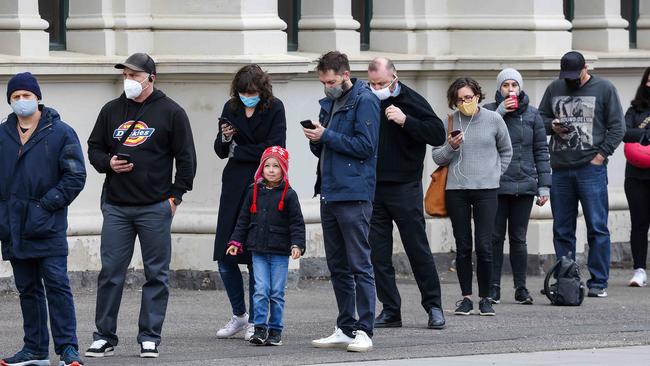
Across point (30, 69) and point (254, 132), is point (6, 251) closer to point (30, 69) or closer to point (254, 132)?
point (254, 132)

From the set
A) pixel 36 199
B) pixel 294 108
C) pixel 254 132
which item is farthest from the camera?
pixel 294 108

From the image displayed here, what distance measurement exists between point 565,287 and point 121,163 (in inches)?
178

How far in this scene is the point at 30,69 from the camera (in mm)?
14961

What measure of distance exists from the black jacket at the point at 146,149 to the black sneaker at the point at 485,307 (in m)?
3.04

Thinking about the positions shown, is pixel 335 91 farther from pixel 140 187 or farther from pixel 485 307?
pixel 485 307

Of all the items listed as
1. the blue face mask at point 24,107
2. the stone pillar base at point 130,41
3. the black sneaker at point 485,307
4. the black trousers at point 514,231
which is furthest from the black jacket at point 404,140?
the stone pillar base at point 130,41

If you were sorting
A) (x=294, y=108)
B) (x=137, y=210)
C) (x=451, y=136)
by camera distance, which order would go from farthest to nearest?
(x=294, y=108), (x=451, y=136), (x=137, y=210)

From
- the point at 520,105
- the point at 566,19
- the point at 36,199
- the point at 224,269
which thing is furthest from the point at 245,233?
the point at 566,19

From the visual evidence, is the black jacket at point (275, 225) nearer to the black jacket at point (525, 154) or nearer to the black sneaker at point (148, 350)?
the black sneaker at point (148, 350)

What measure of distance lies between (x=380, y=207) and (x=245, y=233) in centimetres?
110

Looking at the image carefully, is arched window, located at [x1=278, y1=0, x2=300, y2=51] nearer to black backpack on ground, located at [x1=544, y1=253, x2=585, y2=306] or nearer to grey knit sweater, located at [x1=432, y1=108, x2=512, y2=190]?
grey knit sweater, located at [x1=432, y1=108, x2=512, y2=190]

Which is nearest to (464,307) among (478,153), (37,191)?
(478,153)

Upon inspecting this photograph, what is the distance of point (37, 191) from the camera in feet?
35.4

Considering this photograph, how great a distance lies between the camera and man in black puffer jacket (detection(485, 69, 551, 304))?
14648 millimetres
